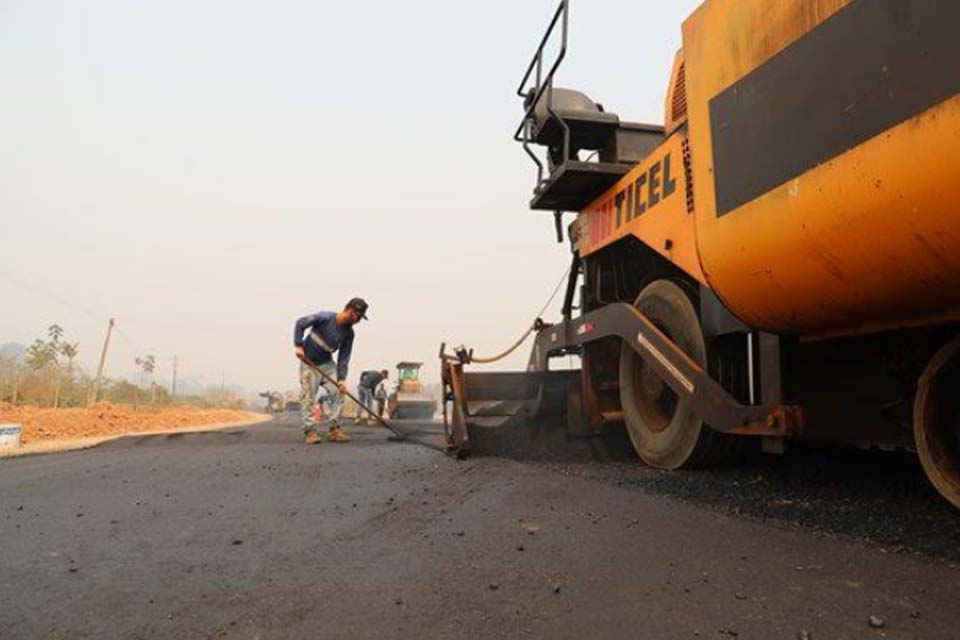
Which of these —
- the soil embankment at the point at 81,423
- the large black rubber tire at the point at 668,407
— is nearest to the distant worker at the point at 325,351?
the large black rubber tire at the point at 668,407

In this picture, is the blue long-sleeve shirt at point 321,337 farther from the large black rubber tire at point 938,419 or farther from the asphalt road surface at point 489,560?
the large black rubber tire at point 938,419

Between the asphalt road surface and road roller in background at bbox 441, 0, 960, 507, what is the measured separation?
43cm

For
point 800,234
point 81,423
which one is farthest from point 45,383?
point 800,234

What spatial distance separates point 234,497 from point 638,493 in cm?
235

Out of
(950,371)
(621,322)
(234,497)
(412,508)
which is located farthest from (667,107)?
(234,497)

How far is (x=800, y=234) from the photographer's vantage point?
2422 millimetres

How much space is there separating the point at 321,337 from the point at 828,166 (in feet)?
22.1

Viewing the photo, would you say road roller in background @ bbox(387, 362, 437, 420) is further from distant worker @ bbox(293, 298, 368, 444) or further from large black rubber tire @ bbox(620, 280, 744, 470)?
large black rubber tire @ bbox(620, 280, 744, 470)

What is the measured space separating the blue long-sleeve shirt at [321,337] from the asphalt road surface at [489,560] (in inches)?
159

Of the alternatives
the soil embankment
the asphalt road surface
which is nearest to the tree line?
the soil embankment

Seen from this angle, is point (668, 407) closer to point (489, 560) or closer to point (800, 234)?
point (800, 234)

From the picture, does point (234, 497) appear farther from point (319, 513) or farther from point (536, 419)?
point (536, 419)

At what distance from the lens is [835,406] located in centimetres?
294

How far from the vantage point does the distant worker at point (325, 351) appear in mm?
7996
